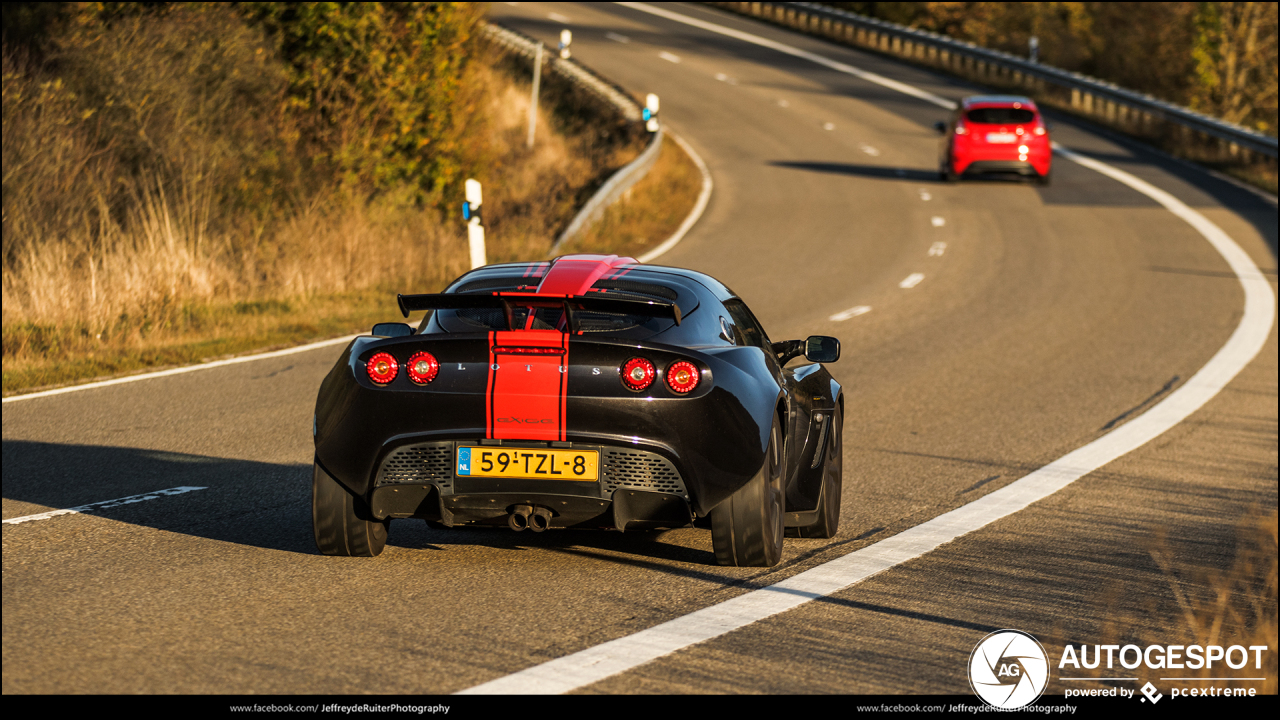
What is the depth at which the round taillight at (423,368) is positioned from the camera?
607cm

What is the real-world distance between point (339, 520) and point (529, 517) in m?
0.91

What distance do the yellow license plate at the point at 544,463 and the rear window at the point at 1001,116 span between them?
1027 inches

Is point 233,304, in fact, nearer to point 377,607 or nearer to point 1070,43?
point 377,607

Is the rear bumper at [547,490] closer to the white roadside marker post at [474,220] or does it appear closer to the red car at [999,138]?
the white roadside marker post at [474,220]

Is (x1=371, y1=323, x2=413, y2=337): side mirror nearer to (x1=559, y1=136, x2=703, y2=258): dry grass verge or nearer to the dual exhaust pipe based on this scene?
the dual exhaust pipe

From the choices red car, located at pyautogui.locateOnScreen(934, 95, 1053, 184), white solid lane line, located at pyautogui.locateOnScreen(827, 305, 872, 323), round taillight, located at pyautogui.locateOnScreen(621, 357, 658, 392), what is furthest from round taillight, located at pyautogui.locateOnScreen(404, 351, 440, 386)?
red car, located at pyautogui.locateOnScreen(934, 95, 1053, 184)

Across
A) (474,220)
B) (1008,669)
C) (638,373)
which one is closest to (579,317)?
(638,373)

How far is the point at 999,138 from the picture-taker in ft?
101

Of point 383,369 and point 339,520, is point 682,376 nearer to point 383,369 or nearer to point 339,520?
point 383,369

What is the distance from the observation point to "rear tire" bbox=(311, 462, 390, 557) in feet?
20.9

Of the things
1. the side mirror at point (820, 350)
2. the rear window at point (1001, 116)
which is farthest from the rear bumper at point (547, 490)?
the rear window at point (1001, 116)

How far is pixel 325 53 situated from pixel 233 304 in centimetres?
950

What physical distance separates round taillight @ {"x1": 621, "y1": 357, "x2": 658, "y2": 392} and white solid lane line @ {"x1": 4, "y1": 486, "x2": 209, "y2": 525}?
10.7ft
